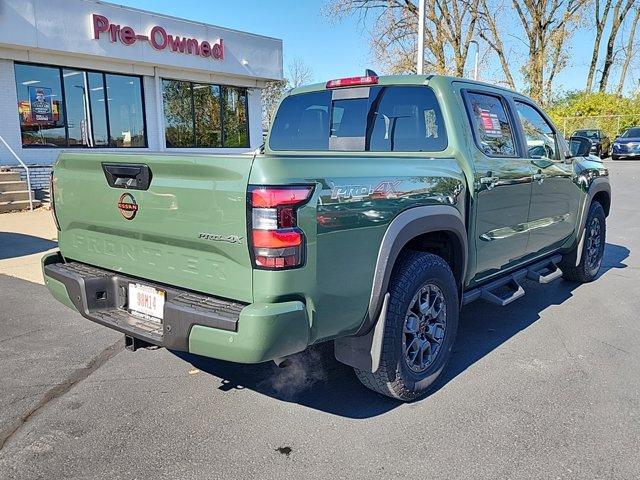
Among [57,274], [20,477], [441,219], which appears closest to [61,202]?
[57,274]

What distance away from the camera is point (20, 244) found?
26.9 ft

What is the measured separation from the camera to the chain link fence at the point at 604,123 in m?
32.2

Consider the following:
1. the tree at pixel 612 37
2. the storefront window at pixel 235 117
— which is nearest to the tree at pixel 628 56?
the tree at pixel 612 37

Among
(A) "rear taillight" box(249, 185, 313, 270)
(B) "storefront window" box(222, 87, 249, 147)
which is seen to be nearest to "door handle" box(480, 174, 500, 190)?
(A) "rear taillight" box(249, 185, 313, 270)

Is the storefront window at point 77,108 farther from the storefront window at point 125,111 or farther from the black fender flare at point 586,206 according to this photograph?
the black fender flare at point 586,206

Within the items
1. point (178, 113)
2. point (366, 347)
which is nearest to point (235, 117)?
→ point (178, 113)

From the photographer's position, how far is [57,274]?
3.30m

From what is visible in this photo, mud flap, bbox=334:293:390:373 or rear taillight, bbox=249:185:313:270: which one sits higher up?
rear taillight, bbox=249:185:313:270

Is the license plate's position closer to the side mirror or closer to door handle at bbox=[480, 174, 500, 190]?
door handle at bbox=[480, 174, 500, 190]

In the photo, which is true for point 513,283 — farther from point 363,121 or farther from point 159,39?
point 159,39

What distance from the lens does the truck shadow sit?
3.34m

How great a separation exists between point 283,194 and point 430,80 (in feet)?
6.45

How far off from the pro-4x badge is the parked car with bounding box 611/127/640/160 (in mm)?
27658

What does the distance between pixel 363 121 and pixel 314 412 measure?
7.17ft
